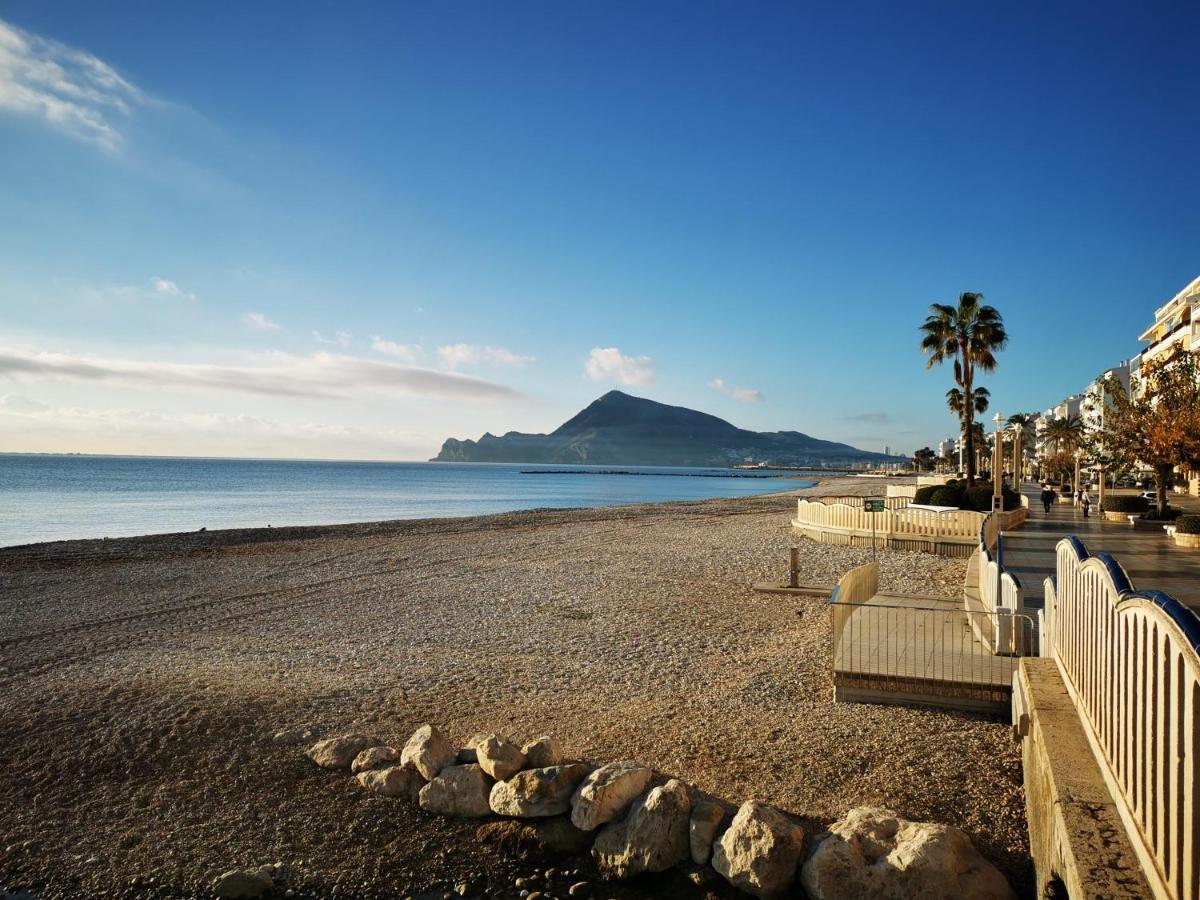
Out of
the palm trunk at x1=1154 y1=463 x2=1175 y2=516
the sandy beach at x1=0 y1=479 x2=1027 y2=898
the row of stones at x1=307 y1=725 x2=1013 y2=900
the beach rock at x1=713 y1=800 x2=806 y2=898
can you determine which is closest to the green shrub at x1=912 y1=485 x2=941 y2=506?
the palm trunk at x1=1154 y1=463 x2=1175 y2=516

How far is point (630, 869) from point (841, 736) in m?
2.89

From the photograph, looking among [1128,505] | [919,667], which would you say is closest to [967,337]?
[1128,505]

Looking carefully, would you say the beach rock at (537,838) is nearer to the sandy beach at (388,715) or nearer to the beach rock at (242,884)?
the sandy beach at (388,715)

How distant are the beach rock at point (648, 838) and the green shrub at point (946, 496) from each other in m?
22.8

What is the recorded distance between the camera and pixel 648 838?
5172 millimetres

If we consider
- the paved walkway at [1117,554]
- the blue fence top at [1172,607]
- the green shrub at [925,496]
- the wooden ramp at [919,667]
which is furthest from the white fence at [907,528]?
the blue fence top at [1172,607]

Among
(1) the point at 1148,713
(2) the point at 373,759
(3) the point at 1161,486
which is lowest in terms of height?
(2) the point at 373,759

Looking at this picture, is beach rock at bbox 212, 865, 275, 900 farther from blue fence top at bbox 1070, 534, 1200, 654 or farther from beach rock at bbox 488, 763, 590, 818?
blue fence top at bbox 1070, 534, 1200, 654

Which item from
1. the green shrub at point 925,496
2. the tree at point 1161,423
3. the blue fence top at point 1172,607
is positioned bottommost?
the green shrub at point 925,496

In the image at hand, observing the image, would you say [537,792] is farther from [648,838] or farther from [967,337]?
[967,337]

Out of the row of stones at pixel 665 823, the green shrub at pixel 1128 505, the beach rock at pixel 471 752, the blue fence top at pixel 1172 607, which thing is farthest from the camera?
the green shrub at pixel 1128 505

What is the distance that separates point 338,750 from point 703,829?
135 inches

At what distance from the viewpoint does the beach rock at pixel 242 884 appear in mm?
4883

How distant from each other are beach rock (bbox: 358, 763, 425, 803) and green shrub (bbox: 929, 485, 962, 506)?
75.9ft
